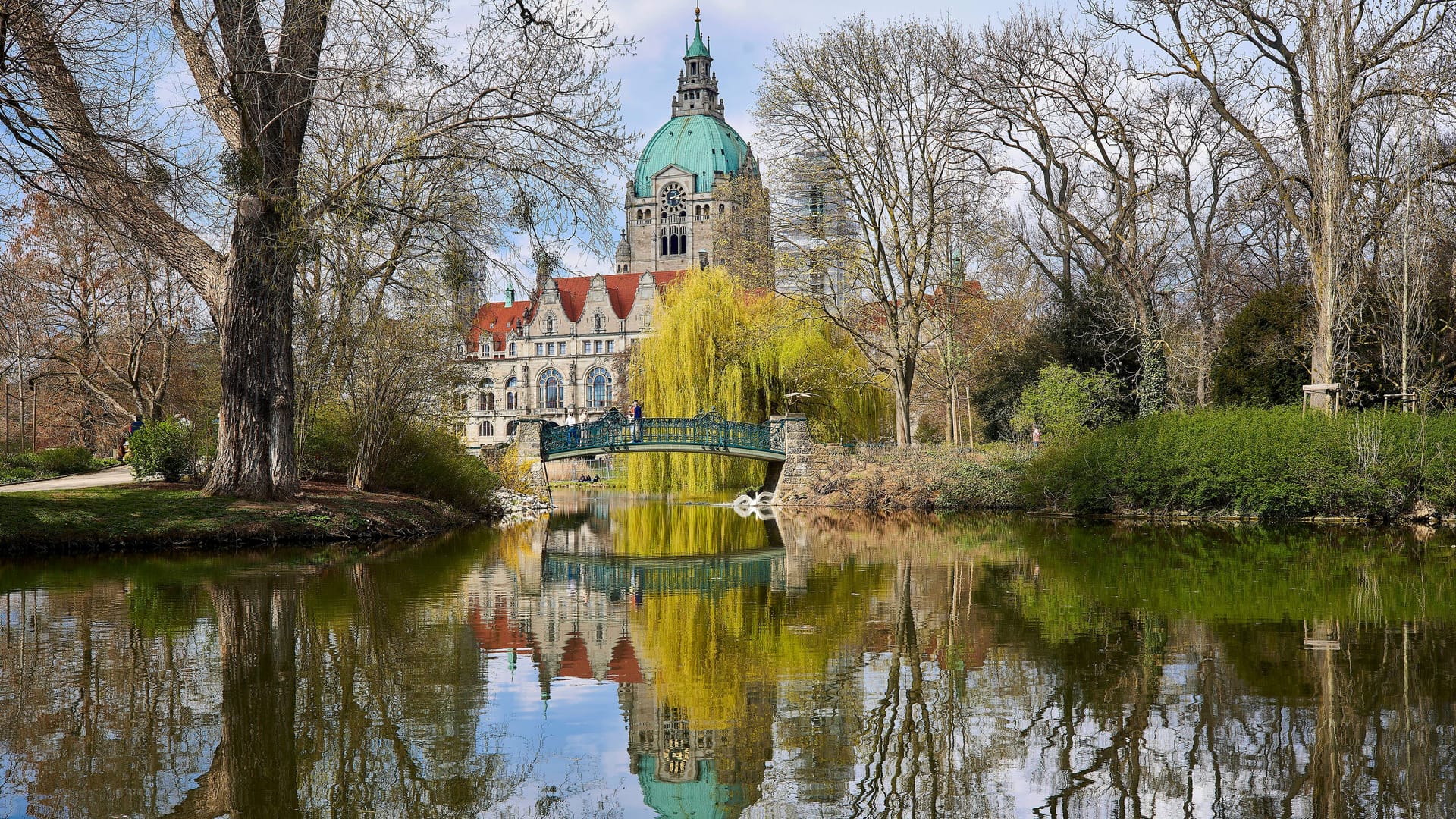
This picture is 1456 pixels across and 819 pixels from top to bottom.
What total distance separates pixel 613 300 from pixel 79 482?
74.3 meters

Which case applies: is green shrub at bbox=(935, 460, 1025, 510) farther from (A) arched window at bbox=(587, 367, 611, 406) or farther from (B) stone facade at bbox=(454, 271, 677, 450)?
(A) arched window at bbox=(587, 367, 611, 406)

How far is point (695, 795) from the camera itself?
480cm

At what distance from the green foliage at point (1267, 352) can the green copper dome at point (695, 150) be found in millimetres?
76678

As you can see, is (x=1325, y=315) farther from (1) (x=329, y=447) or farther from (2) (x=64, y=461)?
(2) (x=64, y=461)

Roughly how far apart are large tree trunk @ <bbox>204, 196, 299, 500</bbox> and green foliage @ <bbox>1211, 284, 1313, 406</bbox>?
64.2 ft

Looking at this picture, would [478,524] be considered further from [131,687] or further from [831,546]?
[131,687]

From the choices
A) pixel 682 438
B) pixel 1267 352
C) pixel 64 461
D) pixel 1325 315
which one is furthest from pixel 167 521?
pixel 1267 352

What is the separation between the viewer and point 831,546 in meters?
16.6

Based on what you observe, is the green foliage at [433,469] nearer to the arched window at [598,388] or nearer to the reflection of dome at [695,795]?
the reflection of dome at [695,795]

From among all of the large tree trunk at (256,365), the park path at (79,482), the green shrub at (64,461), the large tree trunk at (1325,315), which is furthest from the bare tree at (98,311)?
the large tree trunk at (1325,315)

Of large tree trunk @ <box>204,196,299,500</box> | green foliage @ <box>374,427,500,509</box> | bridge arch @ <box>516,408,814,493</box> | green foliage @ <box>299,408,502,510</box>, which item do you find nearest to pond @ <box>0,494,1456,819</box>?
large tree trunk @ <box>204,196,299,500</box>

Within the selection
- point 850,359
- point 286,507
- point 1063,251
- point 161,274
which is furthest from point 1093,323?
point 161,274

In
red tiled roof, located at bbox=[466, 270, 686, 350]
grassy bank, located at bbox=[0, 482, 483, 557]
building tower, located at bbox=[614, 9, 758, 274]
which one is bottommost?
grassy bank, located at bbox=[0, 482, 483, 557]

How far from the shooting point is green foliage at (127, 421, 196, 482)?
61.7ft
